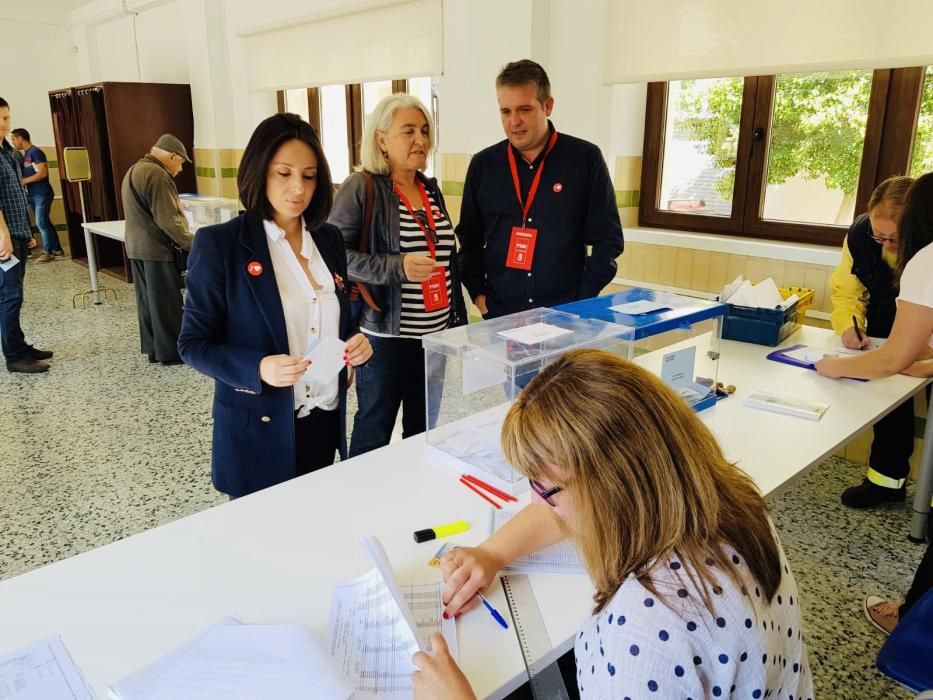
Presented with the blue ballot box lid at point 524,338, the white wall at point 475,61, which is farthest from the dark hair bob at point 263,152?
the white wall at point 475,61

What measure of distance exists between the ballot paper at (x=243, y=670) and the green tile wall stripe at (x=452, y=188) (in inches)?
142

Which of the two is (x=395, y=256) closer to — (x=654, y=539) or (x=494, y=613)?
(x=494, y=613)

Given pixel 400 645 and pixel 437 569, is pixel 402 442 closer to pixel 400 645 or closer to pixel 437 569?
pixel 437 569

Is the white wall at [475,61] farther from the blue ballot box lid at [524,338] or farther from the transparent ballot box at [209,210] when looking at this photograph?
the blue ballot box lid at [524,338]

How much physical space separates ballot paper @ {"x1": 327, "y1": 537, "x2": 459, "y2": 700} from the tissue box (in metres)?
1.85

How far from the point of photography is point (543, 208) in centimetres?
255

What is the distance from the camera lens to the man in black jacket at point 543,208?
2.51m

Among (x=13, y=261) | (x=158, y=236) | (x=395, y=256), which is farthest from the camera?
(x=158, y=236)

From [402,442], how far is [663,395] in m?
1.02

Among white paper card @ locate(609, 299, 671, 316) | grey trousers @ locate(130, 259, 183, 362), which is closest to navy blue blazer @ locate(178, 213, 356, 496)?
white paper card @ locate(609, 299, 671, 316)

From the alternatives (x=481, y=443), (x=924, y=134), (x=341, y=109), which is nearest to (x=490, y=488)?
(x=481, y=443)

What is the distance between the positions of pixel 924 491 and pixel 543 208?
1680 millimetres

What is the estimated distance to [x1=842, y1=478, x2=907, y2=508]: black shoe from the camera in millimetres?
2793

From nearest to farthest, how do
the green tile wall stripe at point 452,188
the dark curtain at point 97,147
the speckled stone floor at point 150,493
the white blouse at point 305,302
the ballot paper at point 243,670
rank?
1. the ballot paper at point 243,670
2. the white blouse at point 305,302
3. the speckled stone floor at point 150,493
4. the green tile wall stripe at point 452,188
5. the dark curtain at point 97,147
